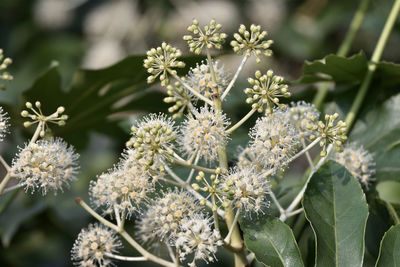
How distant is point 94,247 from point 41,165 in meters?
0.31

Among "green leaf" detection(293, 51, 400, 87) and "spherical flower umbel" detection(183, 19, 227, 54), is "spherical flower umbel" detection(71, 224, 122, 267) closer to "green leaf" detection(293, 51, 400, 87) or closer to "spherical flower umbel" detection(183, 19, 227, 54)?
"spherical flower umbel" detection(183, 19, 227, 54)

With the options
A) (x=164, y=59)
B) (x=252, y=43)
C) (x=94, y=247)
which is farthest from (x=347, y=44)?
(x=94, y=247)

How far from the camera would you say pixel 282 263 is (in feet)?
5.27

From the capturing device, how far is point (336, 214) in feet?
5.42

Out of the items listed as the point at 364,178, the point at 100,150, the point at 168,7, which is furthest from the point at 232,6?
the point at 364,178

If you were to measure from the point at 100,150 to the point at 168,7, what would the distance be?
63.8 inches

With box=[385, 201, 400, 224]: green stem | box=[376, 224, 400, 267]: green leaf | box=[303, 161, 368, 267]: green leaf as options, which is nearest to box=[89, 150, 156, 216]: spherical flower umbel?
box=[303, 161, 368, 267]: green leaf

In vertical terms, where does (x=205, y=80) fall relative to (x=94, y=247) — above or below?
above

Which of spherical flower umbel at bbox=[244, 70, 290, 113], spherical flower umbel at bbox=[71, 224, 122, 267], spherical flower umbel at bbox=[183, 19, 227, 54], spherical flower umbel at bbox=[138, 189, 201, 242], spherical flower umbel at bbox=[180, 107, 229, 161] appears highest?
spherical flower umbel at bbox=[183, 19, 227, 54]

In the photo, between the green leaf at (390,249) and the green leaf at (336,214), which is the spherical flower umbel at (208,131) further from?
the green leaf at (390,249)

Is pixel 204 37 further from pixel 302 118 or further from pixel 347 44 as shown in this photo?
pixel 347 44

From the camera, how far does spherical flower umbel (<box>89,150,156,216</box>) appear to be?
160cm

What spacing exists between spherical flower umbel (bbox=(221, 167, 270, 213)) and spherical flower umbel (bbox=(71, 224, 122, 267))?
44 cm

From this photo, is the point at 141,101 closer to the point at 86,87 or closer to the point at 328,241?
the point at 86,87
